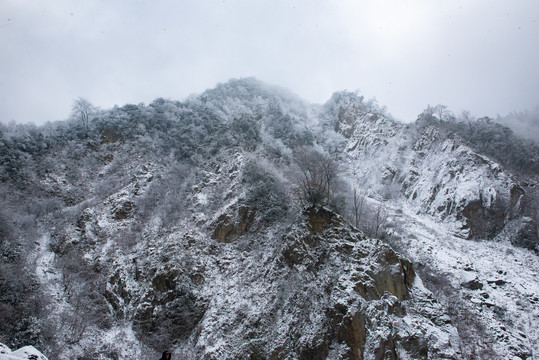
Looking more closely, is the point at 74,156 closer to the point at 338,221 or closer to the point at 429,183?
the point at 338,221

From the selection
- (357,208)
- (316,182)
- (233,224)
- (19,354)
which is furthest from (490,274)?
(19,354)

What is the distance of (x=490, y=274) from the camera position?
20359 mm

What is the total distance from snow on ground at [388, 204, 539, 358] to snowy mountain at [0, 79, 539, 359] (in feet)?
0.35

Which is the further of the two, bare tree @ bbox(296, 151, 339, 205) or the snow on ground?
bare tree @ bbox(296, 151, 339, 205)

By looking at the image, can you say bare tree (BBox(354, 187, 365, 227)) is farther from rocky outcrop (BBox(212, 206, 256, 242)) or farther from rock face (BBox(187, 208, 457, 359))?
rocky outcrop (BBox(212, 206, 256, 242))

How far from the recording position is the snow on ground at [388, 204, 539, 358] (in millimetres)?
16625

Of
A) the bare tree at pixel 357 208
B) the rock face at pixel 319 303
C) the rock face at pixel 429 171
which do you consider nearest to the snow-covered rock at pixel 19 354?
the rock face at pixel 319 303

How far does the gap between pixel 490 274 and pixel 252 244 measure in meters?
16.3

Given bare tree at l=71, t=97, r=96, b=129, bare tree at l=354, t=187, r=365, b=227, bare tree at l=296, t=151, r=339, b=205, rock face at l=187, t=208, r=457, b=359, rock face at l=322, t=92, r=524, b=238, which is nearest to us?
rock face at l=187, t=208, r=457, b=359

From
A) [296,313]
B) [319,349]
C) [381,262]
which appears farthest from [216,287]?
[381,262]

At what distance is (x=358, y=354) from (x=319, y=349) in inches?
73.1

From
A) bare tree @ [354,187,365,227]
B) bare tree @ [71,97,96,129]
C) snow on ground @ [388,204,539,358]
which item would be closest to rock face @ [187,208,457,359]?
bare tree @ [354,187,365,227]

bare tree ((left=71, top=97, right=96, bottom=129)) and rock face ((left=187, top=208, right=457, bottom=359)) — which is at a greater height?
bare tree ((left=71, top=97, right=96, bottom=129))

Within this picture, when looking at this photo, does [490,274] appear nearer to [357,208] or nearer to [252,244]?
[357,208]
